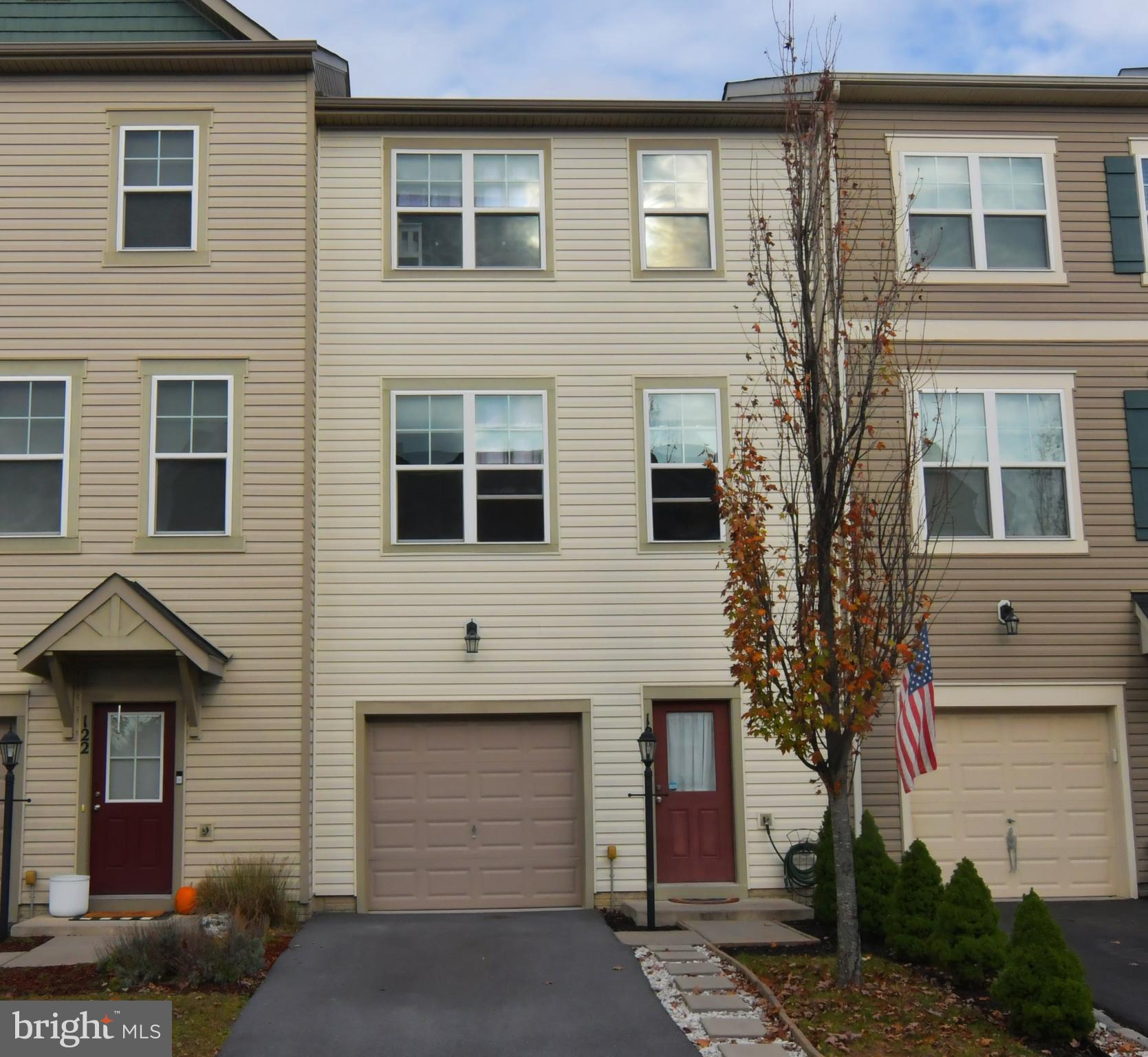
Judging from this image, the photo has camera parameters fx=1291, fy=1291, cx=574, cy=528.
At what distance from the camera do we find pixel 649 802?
13008 mm

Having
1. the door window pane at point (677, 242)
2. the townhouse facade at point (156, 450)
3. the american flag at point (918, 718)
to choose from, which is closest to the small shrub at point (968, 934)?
the american flag at point (918, 718)

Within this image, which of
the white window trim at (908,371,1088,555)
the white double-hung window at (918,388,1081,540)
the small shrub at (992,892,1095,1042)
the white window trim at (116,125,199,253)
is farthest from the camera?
the white double-hung window at (918,388,1081,540)

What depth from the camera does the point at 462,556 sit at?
46.4 feet

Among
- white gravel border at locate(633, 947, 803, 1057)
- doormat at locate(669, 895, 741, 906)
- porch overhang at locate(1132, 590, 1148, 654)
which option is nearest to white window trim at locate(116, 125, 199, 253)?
doormat at locate(669, 895, 741, 906)

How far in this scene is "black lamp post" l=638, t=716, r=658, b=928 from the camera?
12547mm

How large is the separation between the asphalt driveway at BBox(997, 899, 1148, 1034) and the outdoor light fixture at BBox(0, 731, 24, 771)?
9973mm

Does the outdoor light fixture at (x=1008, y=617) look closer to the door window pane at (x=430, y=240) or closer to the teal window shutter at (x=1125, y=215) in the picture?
the teal window shutter at (x=1125, y=215)

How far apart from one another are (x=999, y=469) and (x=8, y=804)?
11111 mm

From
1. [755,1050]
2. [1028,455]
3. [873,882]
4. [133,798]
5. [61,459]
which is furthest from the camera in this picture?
[1028,455]

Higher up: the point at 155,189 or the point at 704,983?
the point at 155,189

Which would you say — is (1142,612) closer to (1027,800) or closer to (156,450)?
(1027,800)

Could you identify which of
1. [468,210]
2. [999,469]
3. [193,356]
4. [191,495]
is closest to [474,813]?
[191,495]

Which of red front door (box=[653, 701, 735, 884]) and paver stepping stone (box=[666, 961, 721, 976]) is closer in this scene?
paver stepping stone (box=[666, 961, 721, 976])

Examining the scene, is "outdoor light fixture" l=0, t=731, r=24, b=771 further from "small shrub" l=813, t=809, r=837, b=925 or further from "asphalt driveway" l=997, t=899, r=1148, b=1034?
"asphalt driveway" l=997, t=899, r=1148, b=1034
